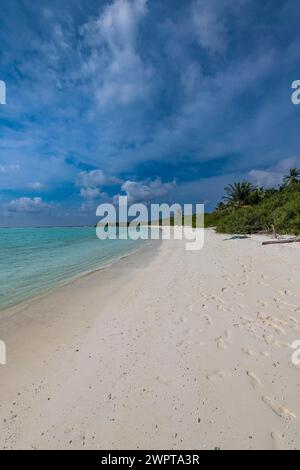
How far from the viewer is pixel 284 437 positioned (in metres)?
2.27

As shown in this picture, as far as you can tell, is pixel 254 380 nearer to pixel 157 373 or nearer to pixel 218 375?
pixel 218 375

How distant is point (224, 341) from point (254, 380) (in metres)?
1.00

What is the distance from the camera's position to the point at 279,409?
257 centimetres

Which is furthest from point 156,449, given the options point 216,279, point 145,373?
point 216,279

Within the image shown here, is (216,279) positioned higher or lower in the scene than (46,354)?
higher

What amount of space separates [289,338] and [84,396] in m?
3.45

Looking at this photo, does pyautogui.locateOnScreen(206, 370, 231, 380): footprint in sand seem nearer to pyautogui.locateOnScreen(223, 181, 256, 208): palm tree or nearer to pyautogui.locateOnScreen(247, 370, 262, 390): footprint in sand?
pyautogui.locateOnScreen(247, 370, 262, 390): footprint in sand

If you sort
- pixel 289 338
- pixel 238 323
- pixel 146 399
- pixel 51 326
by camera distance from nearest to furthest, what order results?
pixel 146 399 < pixel 289 338 < pixel 238 323 < pixel 51 326

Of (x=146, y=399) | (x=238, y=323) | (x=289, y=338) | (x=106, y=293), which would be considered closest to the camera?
(x=146, y=399)

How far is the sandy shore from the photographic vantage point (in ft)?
7.86

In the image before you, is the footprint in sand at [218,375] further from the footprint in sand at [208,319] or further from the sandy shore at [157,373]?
the footprint in sand at [208,319]

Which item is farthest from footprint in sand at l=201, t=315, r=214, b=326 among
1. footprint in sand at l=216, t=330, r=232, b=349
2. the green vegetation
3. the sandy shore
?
the green vegetation

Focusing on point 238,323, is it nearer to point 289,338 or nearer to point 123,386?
point 289,338
